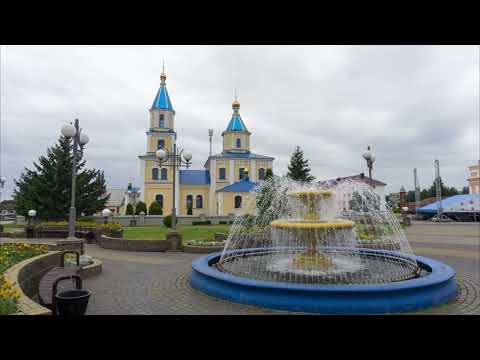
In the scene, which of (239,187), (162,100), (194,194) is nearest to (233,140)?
(239,187)

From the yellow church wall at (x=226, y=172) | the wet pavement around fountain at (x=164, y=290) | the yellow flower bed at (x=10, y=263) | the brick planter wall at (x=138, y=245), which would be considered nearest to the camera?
the yellow flower bed at (x=10, y=263)

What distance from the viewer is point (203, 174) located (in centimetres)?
5281

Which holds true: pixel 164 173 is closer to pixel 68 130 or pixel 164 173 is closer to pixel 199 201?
pixel 199 201

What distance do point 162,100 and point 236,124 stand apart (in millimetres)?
12637

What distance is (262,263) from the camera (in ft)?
35.2

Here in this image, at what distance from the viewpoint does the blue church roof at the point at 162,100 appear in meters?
48.2

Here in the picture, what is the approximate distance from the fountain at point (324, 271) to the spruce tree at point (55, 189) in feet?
80.4

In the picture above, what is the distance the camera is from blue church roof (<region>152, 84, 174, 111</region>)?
48.2 metres

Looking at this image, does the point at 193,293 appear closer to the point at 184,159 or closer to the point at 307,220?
the point at 307,220

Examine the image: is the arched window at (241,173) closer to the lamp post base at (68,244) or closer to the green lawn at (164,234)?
the green lawn at (164,234)

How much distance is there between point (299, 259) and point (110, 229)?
1524 centimetres

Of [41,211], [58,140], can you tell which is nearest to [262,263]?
[41,211]

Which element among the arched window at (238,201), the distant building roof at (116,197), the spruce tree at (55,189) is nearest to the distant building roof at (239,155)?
the arched window at (238,201)

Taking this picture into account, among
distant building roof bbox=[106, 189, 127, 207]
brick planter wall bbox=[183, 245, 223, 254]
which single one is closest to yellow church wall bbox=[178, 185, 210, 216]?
distant building roof bbox=[106, 189, 127, 207]
